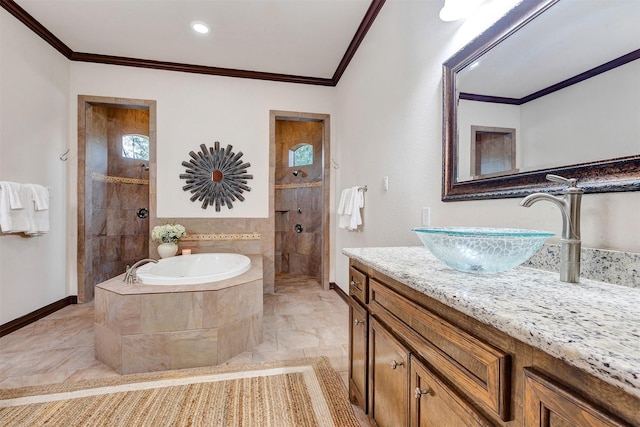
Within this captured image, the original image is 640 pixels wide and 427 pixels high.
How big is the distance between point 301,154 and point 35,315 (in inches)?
151

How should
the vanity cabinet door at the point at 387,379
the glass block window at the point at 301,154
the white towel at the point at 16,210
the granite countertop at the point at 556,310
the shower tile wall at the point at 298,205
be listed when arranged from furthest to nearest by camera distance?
the glass block window at the point at 301,154 → the shower tile wall at the point at 298,205 → the white towel at the point at 16,210 → the vanity cabinet door at the point at 387,379 → the granite countertop at the point at 556,310

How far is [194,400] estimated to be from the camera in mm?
1516

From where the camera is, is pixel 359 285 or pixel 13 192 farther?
pixel 13 192

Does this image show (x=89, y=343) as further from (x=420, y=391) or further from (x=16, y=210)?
(x=420, y=391)

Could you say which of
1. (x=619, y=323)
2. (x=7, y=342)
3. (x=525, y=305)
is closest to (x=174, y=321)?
(x=7, y=342)

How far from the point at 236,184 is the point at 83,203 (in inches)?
67.7

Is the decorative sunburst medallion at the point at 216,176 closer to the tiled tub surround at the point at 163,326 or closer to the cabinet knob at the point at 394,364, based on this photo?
the tiled tub surround at the point at 163,326

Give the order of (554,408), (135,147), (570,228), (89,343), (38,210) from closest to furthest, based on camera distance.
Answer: (554,408), (570,228), (89,343), (38,210), (135,147)

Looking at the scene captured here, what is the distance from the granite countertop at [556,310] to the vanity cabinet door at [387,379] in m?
0.28

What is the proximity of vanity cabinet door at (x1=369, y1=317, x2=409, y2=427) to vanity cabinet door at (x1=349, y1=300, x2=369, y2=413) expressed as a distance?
6 centimetres

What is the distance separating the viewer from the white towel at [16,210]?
218 centimetres

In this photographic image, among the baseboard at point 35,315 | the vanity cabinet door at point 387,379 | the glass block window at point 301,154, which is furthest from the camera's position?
the glass block window at point 301,154

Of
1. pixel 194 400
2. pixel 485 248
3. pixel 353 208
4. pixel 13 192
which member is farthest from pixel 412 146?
pixel 13 192

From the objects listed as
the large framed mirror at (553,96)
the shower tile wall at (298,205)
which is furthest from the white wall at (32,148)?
the large framed mirror at (553,96)
